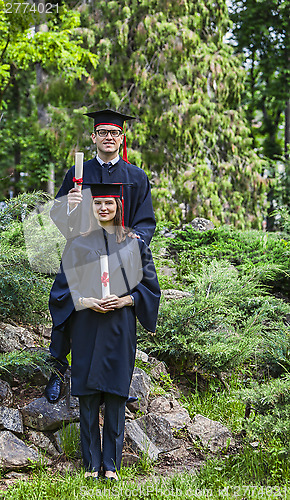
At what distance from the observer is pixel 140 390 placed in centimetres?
461

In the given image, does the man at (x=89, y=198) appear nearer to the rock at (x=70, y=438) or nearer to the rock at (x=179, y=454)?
the rock at (x=70, y=438)

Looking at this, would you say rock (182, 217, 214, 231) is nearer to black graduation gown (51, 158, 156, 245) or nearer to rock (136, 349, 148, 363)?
rock (136, 349, 148, 363)

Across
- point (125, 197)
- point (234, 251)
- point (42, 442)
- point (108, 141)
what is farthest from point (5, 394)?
point (234, 251)

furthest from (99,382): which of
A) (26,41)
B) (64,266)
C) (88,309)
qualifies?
(26,41)

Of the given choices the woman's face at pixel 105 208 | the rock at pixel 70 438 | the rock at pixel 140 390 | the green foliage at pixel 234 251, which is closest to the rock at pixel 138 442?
the rock at pixel 140 390

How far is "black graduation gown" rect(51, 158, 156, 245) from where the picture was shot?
3.96 meters

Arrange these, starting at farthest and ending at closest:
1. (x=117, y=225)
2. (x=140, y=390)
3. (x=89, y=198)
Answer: (x=140, y=390) → (x=89, y=198) → (x=117, y=225)

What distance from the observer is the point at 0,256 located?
446 cm

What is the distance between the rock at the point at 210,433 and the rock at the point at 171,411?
75 mm

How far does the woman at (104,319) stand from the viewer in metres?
3.54

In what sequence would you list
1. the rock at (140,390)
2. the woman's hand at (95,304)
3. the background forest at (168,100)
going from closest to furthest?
1. the woman's hand at (95,304)
2. the rock at (140,390)
3. the background forest at (168,100)

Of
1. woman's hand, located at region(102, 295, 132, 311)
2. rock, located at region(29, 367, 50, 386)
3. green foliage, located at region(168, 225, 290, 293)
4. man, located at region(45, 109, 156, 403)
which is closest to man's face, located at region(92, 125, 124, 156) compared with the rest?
man, located at region(45, 109, 156, 403)

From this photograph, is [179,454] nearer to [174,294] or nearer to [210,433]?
[210,433]

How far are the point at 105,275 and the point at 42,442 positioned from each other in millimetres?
1420
